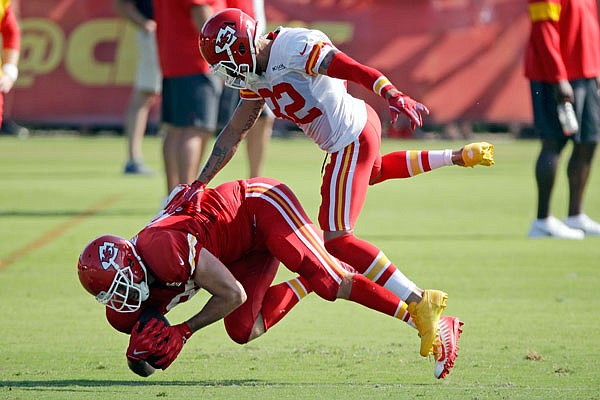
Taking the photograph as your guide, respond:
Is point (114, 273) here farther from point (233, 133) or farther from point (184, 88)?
point (184, 88)

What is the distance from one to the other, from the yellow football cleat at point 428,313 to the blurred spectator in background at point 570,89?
375 cm

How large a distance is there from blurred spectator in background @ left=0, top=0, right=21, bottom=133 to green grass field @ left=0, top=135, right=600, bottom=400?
45.5 inches

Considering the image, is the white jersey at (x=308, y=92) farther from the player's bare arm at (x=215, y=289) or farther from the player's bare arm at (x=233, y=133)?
the player's bare arm at (x=215, y=289)

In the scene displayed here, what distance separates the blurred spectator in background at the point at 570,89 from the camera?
28.0ft

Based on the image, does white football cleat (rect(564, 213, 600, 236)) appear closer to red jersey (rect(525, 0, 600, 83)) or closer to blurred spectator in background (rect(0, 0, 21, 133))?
red jersey (rect(525, 0, 600, 83))

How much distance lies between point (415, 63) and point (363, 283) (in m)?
13.5

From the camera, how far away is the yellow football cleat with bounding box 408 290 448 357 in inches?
193

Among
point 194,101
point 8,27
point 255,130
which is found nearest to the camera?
point 8,27

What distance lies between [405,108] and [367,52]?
1387cm

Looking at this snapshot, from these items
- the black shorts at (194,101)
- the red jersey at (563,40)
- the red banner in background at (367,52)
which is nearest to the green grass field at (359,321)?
the black shorts at (194,101)

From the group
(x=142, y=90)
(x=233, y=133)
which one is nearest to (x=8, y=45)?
(x=233, y=133)

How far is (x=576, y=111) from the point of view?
28.5 ft

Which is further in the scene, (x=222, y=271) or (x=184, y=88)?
(x=184, y=88)

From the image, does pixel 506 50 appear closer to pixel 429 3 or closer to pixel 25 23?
pixel 429 3
